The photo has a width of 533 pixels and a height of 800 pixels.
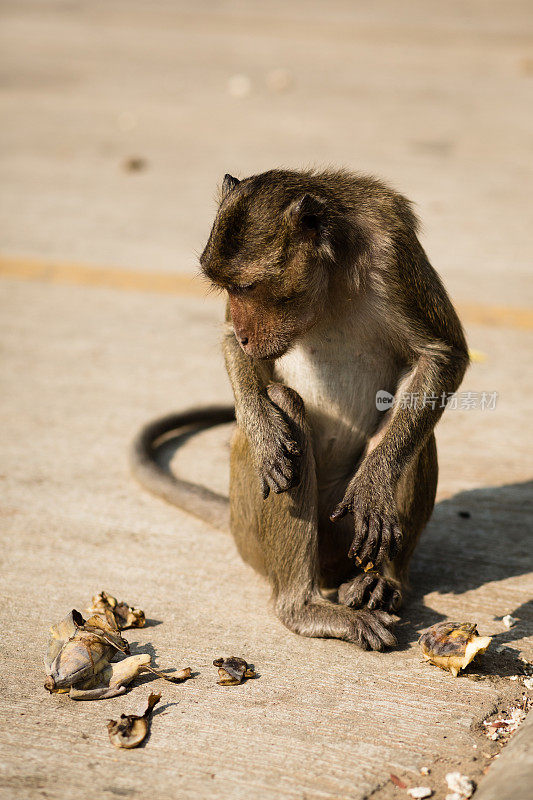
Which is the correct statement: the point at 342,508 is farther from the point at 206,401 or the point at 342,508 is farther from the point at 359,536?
the point at 206,401

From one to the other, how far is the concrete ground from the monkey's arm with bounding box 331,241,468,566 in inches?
16.0

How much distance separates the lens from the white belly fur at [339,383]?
3744mm

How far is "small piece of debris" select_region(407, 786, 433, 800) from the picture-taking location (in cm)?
268

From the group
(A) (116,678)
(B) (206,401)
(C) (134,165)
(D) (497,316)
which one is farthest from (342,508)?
(C) (134,165)

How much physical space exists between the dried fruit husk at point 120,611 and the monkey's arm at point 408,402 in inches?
30.6

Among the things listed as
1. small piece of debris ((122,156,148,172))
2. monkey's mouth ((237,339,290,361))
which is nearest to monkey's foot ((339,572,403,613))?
monkey's mouth ((237,339,290,361))

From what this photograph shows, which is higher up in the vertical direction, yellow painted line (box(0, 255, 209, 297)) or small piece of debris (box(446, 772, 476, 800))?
yellow painted line (box(0, 255, 209, 297))

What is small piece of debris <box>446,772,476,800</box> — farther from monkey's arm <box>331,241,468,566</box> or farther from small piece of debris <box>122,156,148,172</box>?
small piece of debris <box>122,156,148,172</box>

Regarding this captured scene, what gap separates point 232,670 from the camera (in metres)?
3.26

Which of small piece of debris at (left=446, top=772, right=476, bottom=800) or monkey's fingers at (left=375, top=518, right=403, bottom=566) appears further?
monkey's fingers at (left=375, top=518, right=403, bottom=566)

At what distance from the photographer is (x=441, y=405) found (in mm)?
3621

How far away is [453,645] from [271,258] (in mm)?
1414

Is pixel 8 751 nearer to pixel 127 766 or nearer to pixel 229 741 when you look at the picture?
pixel 127 766

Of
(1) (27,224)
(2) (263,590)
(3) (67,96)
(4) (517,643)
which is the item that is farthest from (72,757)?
(3) (67,96)
